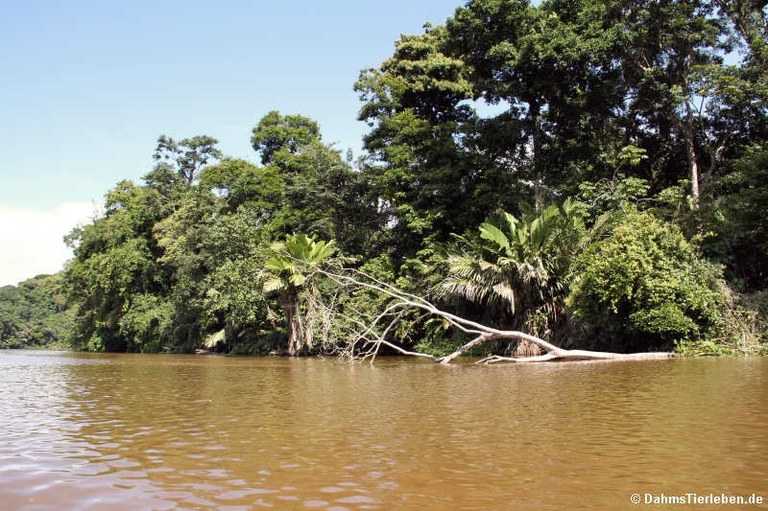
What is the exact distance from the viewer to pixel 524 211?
62.8 ft

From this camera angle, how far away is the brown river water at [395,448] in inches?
138

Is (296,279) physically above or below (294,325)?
above

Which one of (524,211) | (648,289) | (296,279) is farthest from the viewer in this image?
(296,279)

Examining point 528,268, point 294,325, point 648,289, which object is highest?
point 528,268

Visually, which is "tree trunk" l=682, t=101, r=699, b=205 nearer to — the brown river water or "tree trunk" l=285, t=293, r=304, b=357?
the brown river water

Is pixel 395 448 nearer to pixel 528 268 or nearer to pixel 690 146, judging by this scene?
pixel 528 268

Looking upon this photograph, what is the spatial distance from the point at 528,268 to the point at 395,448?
13.6 meters

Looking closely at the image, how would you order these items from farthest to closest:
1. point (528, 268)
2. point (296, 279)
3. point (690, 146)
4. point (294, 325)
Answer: point (294, 325)
point (690, 146)
point (296, 279)
point (528, 268)

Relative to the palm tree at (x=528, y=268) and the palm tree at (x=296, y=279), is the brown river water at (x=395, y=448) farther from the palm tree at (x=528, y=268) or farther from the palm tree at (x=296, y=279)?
the palm tree at (x=296, y=279)

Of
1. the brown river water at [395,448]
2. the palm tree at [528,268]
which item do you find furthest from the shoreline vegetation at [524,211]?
the brown river water at [395,448]

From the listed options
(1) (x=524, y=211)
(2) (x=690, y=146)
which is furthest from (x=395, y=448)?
(2) (x=690, y=146)

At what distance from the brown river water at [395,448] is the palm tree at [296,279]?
12302 mm

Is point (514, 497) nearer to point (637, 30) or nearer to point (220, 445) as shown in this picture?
point (220, 445)

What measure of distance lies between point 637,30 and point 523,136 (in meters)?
5.50
